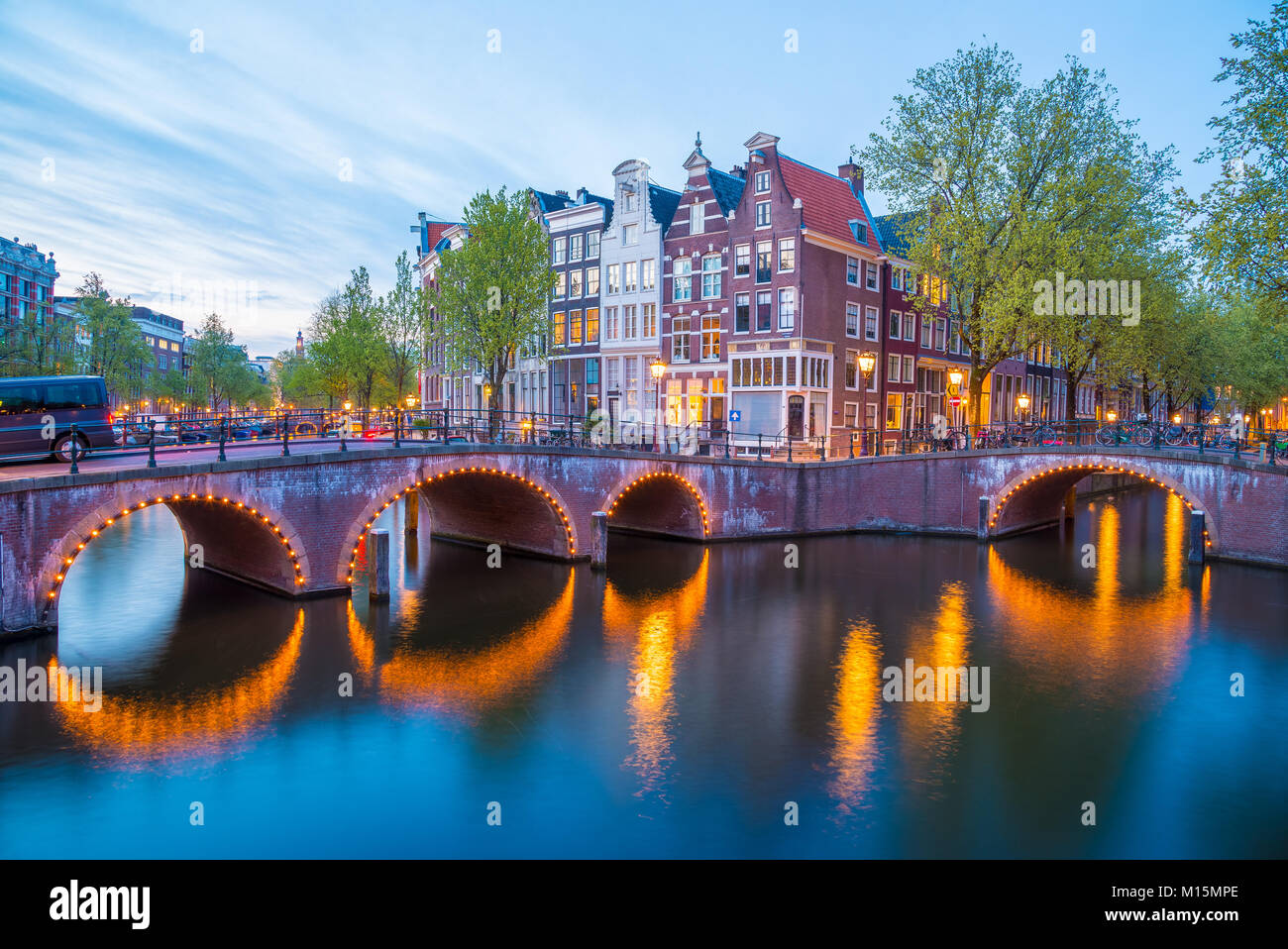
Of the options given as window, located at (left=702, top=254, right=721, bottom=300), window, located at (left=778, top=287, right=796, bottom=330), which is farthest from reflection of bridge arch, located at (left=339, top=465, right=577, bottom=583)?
window, located at (left=702, top=254, right=721, bottom=300)

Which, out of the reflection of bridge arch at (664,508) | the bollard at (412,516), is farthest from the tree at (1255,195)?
the bollard at (412,516)

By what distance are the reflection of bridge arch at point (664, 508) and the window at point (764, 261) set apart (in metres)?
15.2

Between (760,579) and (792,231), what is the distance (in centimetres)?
2201

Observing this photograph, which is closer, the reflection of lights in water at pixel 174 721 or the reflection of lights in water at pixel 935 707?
the reflection of lights in water at pixel 935 707

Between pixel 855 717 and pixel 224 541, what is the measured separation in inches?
805

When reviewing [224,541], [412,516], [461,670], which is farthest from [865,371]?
[224,541]

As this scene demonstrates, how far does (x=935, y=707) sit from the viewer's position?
1580 cm

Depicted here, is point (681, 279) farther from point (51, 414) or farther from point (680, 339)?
point (51, 414)

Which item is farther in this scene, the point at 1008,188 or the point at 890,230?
the point at 890,230

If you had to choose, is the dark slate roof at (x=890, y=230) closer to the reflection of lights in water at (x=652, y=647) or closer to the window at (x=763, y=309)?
the window at (x=763, y=309)

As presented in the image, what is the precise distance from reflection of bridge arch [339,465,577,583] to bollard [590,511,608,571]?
73 cm

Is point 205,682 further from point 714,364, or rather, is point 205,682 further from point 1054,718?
point 714,364

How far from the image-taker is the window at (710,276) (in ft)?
151

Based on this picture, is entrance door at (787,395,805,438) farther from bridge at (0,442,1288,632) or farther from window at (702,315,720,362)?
bridge at (0,442,1288,632)
